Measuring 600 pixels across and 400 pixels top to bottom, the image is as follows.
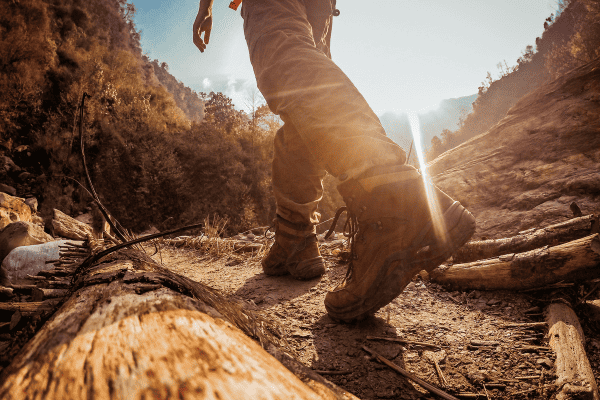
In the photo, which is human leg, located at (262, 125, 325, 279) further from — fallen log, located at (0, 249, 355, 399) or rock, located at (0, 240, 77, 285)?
rock, located at (0, 240, 77, 285)

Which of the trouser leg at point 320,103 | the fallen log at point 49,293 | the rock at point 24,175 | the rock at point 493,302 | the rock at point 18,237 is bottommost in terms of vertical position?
the rock at point 493,302

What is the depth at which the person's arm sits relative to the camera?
1598 millimetres

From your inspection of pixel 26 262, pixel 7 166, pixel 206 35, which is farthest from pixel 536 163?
pixel 7 166

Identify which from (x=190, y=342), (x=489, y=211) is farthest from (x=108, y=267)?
(x=489, y=211)

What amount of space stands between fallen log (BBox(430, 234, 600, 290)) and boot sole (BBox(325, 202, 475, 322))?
0.39 m

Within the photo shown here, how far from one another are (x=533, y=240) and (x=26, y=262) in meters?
3.27

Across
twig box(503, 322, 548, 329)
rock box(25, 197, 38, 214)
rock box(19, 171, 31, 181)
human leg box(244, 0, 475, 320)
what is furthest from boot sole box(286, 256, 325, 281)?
rock box(19, 171, 31, 181)

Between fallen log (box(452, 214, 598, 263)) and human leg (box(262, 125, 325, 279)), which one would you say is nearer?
fallen log (box(452, 214, 598, 263))

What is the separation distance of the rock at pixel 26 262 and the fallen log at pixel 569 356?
2666 mm

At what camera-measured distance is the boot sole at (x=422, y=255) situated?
0.93 m

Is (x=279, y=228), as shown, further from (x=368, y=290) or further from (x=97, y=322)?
(x=97, y=322)

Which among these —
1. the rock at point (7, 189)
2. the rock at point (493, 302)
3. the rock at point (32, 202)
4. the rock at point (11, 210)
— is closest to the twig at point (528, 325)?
the rock at point (493, 302)

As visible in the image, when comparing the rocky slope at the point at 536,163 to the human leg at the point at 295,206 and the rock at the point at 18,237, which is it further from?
the rock at the point at 18,237

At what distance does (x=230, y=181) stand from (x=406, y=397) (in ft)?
25.0
